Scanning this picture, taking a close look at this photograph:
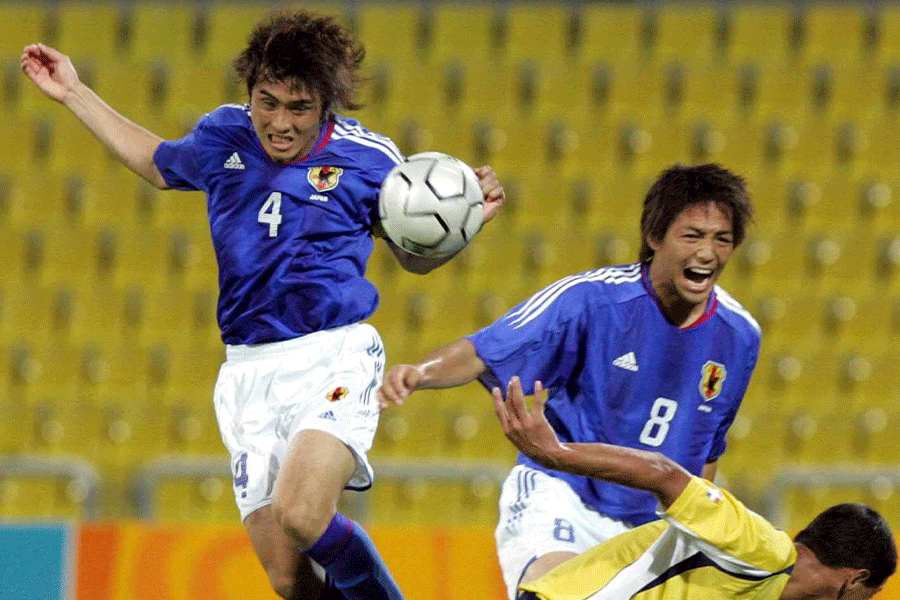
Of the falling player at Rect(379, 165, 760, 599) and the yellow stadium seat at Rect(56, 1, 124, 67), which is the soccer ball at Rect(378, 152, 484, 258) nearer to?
the falling player at Rect(379, 165, 760, 599)

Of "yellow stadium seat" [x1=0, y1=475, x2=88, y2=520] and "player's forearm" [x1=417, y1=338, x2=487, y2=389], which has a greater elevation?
"player's forearm" [x1=417, y1=338, x2=487, y2=389]

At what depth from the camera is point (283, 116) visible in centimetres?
434

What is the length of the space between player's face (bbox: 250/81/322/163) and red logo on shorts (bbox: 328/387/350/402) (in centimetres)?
71

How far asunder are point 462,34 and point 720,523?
7168 mm

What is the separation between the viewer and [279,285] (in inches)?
174

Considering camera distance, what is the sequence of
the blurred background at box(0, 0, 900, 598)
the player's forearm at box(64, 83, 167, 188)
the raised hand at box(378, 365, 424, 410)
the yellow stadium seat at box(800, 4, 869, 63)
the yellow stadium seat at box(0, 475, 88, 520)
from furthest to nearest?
the yellow stadium seat at box(800, 4, 869, 63) → the blurred background at box(0, 0, 900, 598) → the yellow stadium seat at box(0, 475, 88, 520) → the player's forearm at box(64, 83, 167, 188) → the raised hand at box(378, 365, 424, 410)

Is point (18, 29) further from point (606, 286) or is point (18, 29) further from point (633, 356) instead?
point (633, 356)

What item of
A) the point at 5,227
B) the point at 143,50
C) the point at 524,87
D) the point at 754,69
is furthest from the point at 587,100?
the point at 5,227

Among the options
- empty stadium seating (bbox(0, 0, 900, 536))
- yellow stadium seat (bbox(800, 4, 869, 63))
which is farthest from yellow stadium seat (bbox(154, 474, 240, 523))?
yellow stadium seat (bbox(800, 4, 869, 63))

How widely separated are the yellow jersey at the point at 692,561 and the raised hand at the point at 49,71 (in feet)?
7.22

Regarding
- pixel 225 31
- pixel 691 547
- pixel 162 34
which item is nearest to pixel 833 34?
pixel 225 31

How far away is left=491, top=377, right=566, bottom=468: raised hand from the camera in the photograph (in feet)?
11.4

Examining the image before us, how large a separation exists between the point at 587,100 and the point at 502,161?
2.51ft

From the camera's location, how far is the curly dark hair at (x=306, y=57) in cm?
433
